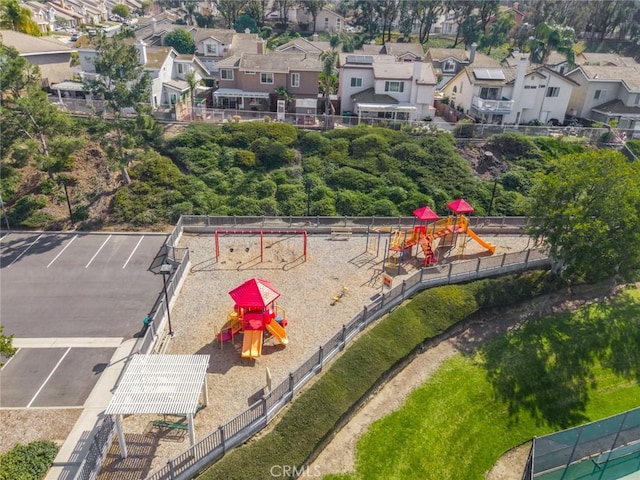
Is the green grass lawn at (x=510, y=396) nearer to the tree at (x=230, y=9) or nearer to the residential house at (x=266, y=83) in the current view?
the residential house at (x=266, y=83)

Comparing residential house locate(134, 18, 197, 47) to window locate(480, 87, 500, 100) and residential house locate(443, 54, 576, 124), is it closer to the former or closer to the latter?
residential house locate(443, 54, 576, 124)

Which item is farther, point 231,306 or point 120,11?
point 120,11

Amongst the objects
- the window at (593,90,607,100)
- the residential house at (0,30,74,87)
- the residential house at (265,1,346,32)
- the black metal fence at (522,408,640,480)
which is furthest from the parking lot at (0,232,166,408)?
the residential house at (265,1,346,32)

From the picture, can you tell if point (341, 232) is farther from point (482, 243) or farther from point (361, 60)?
point (361, 60)

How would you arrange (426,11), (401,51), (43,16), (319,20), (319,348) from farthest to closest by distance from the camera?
1. (319,20)
2. (43,16)
3. (426,11)
4. (401,51)
5. (319,348)

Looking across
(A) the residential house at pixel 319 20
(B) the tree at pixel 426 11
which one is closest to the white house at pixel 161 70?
(B) the tree at pixel 426 11

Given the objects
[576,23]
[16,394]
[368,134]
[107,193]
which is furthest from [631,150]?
[576,23]

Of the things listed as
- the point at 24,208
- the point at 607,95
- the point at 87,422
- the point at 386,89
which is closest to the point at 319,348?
the point at 87,422
